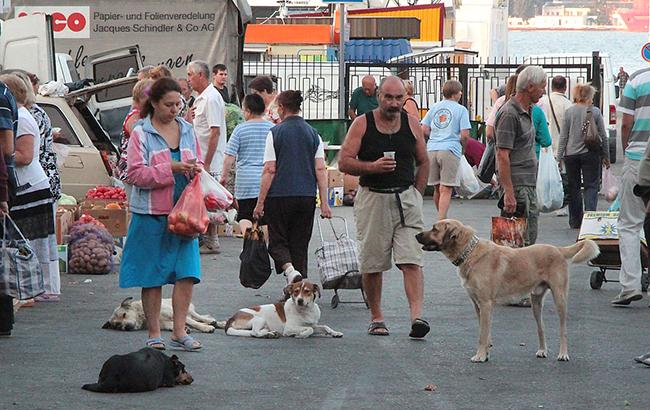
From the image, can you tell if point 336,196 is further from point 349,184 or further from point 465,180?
point 465,180

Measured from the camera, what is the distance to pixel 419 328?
10.0 metres

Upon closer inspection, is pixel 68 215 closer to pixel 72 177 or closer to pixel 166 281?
pixel 72 177

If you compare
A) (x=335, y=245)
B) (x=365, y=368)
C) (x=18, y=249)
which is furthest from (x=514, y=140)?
(x=18, y=249)

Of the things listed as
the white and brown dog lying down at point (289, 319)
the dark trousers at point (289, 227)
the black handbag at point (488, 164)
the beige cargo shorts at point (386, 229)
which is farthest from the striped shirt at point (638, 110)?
the white and brown dog lying down at point (289, 319)

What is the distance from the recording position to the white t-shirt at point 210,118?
15.1 m

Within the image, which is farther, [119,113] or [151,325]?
[119,113]

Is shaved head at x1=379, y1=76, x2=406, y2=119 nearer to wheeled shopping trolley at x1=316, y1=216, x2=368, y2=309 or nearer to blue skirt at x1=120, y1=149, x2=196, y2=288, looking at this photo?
blue skirt at x1=120, y1=149, x2=196, y2=288

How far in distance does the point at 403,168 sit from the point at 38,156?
2715 millimetres

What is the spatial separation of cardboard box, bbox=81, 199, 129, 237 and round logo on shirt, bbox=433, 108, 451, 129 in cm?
400

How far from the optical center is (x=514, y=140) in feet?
38.9

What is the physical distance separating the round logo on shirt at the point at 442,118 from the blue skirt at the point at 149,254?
7806mm

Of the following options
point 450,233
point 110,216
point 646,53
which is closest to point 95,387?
point 450,233

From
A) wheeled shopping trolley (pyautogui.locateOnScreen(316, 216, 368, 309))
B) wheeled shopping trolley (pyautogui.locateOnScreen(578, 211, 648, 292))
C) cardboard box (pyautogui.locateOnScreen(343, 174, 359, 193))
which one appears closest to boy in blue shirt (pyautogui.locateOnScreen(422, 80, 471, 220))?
wheeled shopping trolley (pyautogui.locateOnScreen(578, 211, 648, 292))

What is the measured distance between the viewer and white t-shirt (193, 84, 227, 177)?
1507 cm
